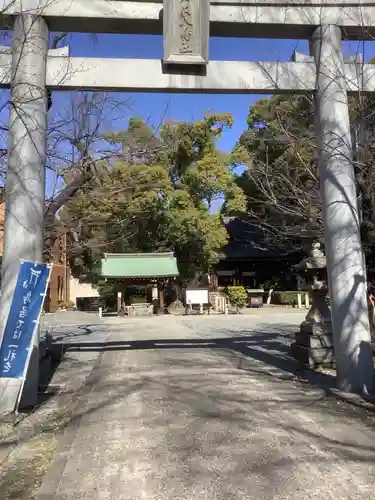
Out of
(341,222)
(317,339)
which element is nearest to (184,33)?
(341,222)

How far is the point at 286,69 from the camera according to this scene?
24.8 ft

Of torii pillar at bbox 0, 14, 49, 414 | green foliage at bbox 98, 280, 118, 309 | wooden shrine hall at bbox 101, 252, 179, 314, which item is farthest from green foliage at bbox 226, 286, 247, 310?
torii pillar at bbox 0, 14, 49, 414

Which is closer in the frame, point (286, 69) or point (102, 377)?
point (286, 69)

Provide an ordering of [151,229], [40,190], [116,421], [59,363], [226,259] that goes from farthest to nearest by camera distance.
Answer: [226,259] < [151,229] < [59,363] < [40,190] < [116,421]

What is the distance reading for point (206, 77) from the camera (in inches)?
289

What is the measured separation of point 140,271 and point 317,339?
22.0 meters

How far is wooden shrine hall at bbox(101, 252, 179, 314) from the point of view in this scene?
3056 cm

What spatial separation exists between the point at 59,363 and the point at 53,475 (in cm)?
646

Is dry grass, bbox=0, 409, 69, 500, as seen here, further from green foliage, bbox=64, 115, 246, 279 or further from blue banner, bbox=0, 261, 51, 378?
green foliage, bbox=64, 115, 246, 279

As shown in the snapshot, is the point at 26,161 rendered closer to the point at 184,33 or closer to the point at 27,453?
the point at 184,33

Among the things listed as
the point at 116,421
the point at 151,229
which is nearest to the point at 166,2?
the point at 116,421

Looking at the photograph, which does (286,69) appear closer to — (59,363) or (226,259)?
(59,363)

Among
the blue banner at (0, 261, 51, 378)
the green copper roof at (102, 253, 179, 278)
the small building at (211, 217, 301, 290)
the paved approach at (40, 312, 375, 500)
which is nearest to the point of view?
the paved approach at (40, 312, 375, 500)

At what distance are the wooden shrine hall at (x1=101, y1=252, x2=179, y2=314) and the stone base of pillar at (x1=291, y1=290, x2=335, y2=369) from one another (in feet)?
67.6
